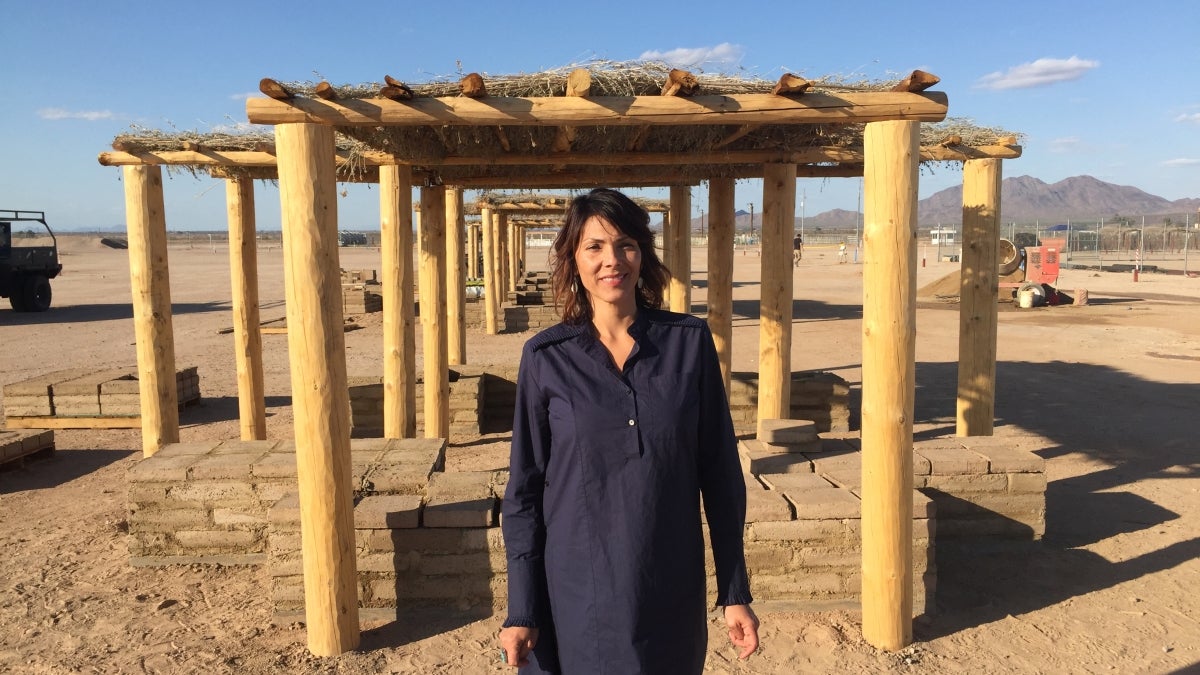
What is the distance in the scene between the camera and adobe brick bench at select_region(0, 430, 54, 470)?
7.50m

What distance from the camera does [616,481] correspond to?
6.68ft

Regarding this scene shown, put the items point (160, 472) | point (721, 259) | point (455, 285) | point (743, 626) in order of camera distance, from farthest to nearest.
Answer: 1. point (455, 285)
2. point (721, 259)
3. point (160, 472)
4. point (743, 626)

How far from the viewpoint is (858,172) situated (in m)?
7.46

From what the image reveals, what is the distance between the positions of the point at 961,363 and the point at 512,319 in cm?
1191

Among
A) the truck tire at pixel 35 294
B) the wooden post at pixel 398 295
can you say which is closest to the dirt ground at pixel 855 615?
the wooden post at pixel 398 295

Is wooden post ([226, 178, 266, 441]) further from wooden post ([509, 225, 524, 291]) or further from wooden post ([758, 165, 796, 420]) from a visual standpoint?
wooden post ([509, 225, 524, 291])

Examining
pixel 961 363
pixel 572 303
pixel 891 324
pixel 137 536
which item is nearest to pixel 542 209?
pixel 961 363

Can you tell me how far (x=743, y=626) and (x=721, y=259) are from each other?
6.24 m

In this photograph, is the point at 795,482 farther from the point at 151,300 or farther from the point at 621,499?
the point at 151,300

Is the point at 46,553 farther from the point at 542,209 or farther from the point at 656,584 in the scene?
the point at 542,209

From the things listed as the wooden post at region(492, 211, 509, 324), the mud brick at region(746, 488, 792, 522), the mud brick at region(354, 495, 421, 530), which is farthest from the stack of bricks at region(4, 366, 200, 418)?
the wooden post at region(492, 211, 509, 324)

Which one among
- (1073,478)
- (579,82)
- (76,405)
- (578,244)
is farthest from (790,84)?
(76,405)

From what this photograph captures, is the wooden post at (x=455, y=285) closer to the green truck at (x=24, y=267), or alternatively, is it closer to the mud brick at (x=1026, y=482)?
the mud brick at (x=1026, y=482)

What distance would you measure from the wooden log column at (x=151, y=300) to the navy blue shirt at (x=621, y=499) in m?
5.59
